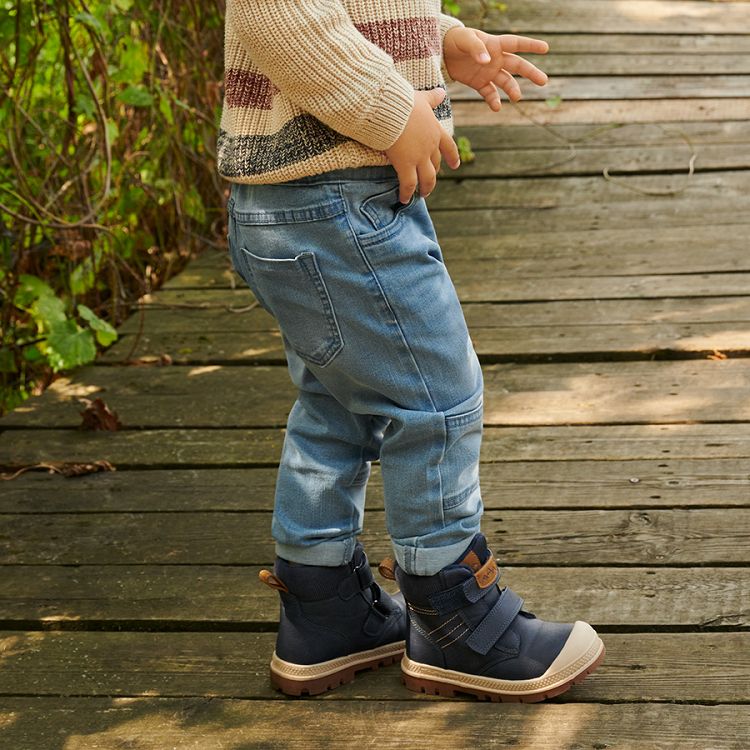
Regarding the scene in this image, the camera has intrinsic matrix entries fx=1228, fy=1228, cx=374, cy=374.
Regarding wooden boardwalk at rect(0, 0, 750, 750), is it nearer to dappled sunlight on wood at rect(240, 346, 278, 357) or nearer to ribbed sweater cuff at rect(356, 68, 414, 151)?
dappled sunlight on wood at rect(240, 346, 278, 357)

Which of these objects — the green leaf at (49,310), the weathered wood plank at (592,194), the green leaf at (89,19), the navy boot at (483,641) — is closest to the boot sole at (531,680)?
the navy boot at (483,641)

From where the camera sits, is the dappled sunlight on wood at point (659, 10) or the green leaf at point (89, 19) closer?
the green leaf at point (89, 19)

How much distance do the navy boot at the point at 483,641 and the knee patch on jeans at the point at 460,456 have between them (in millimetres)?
87

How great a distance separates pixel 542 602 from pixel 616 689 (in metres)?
0.26

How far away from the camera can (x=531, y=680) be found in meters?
1.69

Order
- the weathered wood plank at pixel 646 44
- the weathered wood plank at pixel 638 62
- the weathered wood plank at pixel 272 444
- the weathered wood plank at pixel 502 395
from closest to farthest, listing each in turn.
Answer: the weathered wood plank at pixel 272 444
the weathered wood plank at pixel 502 395
the weathered wood plank at pixel 638 62
the weathered wood plank at pixel 646 44

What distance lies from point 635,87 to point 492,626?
360 centimetres

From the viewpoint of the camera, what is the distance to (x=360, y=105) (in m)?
1.43

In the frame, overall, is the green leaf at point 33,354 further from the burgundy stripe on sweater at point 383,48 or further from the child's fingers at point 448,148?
the child's fingers at point 448,148

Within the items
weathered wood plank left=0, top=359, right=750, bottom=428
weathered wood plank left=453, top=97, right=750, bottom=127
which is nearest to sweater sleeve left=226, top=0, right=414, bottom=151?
weathered wood plank left=0, top=359, right=750, bottom=428

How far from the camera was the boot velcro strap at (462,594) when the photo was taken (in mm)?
1672

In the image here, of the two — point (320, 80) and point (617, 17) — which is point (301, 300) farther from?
point (617, 17)

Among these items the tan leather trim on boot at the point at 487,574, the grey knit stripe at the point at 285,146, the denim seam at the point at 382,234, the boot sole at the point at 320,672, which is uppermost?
the grey knit stripe at the point at 285,146

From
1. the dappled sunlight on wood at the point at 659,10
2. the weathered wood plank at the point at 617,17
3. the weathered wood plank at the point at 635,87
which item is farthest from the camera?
the dappled sunlight on wood at the point at 659,10
